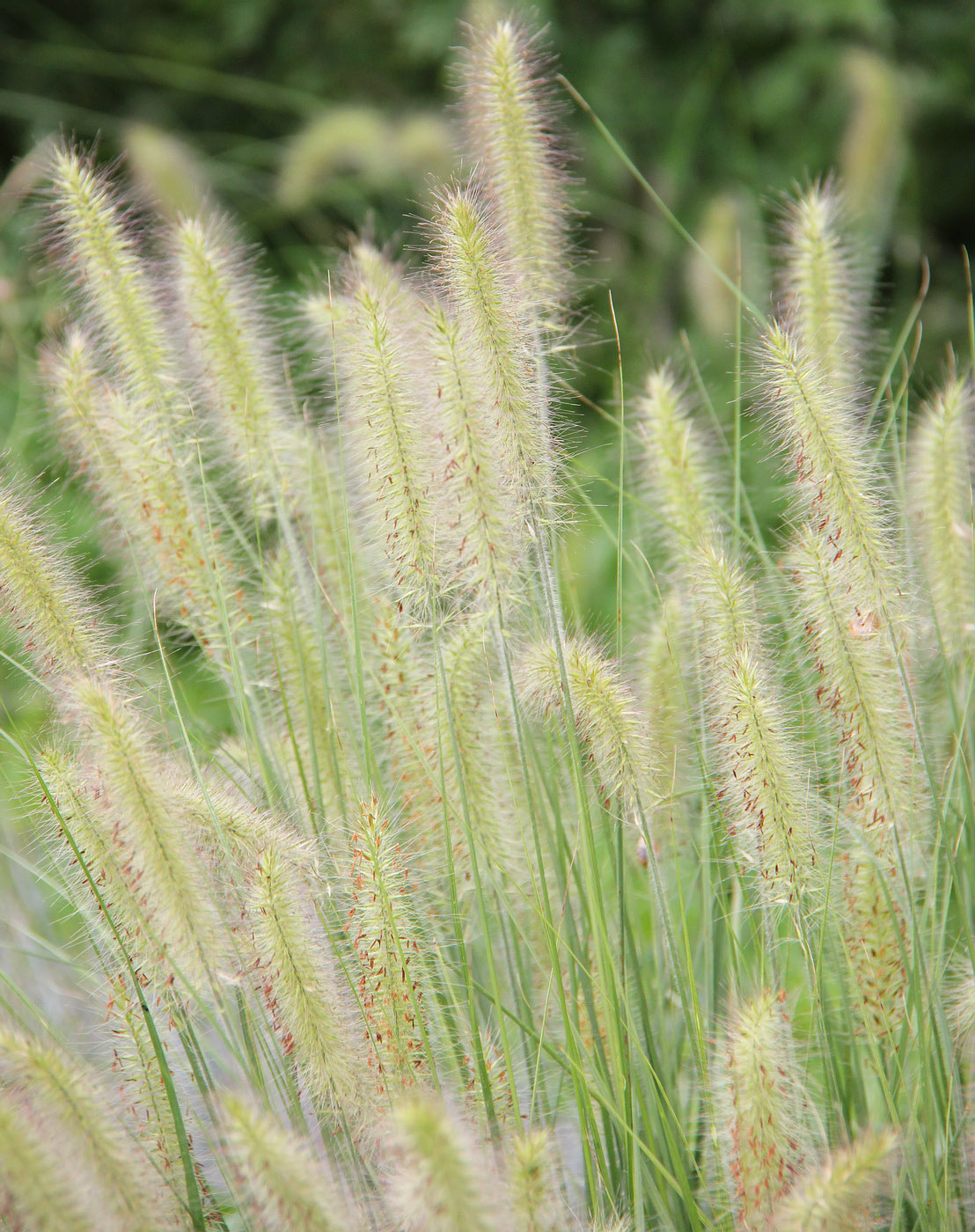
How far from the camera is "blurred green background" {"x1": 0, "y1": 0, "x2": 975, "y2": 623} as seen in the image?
3.62 metres

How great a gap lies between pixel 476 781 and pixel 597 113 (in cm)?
343

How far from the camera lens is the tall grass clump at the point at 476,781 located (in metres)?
1.11

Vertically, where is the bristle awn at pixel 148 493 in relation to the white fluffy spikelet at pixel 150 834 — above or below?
above

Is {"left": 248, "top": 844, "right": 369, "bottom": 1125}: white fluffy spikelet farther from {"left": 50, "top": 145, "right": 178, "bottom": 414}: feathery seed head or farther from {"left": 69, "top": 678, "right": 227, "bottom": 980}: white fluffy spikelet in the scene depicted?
{"left": 50, "top": 145, "right": 178, "bottom": 414}: feathery seed head

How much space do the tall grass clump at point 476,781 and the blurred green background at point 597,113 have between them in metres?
1.74

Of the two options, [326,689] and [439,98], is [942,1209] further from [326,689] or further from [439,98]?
[439,98]

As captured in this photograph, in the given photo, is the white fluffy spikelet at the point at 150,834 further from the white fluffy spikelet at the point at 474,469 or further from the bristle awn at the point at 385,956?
the white fluffy spikelet at the point at 474,469

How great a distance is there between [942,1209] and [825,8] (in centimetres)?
382

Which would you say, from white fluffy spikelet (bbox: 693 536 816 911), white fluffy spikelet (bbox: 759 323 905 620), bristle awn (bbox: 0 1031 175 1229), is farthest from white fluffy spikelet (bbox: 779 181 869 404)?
bristle awn (bbox: 0 1031 175 1229)

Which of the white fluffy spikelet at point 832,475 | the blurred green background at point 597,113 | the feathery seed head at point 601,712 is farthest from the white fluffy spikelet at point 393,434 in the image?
the blurred green background at point 597,113

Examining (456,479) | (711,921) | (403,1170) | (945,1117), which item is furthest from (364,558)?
(945,1117)

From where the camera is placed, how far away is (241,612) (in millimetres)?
1666

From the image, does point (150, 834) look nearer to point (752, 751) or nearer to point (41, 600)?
point (41, 600)

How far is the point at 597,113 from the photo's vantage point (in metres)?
4.13
